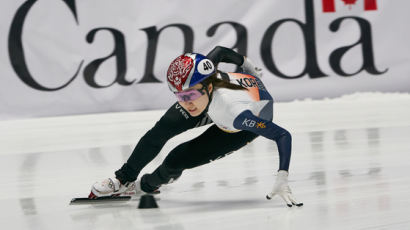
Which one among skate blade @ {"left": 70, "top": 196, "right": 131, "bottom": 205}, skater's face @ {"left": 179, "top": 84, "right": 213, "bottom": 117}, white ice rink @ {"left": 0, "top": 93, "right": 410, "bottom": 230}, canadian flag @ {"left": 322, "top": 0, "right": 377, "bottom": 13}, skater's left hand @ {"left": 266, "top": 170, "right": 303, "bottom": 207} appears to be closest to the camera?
white ice rink @ {"left": 0, "top": 93, "right": 410, "bottom": 230}

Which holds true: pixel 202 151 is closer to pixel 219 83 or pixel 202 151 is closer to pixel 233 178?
pixel 219 83

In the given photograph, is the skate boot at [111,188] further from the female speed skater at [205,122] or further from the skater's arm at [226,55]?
the skater's arm at [226,55]

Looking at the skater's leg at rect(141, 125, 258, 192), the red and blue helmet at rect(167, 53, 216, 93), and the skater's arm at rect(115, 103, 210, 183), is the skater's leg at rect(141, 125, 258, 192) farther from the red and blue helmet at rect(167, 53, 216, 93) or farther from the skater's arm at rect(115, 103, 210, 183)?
the red and blue helmet at rect(167, 53, 216, 93)

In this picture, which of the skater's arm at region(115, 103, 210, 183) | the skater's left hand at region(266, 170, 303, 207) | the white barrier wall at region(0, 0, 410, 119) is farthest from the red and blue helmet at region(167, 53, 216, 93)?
the white barrier wall at region(0, 0, 410, 119)

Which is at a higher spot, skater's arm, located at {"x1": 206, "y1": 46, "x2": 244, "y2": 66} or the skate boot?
skater's arm, located at {"x1": 206, "y1": 46, "x2": 244, "y2": 66}

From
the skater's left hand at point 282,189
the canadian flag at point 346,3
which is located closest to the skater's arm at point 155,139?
the skater's left hand at point 282,189

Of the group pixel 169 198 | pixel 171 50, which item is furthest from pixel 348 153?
pixel 171 50

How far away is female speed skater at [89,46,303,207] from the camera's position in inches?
139

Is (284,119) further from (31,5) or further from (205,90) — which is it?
(205,90)

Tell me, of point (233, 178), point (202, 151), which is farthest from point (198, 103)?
point (233, 178)

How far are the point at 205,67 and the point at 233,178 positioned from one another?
109 cm

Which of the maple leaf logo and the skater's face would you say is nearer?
the skater's face

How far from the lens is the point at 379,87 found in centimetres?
927

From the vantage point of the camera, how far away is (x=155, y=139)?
3926 millimetres
